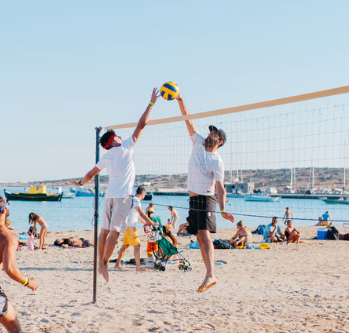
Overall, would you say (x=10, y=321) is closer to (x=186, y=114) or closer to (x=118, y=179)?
(x=118, y=179)

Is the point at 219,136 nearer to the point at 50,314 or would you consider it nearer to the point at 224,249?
the point at 50,314

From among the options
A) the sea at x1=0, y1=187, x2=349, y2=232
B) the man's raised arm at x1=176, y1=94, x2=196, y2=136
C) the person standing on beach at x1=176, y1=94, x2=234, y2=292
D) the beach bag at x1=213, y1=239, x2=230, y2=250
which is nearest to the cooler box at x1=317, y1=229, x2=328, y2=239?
the sea at x1=0, y1=187, x2=349, y2=232

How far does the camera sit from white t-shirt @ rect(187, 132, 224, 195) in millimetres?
5742

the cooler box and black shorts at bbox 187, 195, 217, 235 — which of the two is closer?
black shorts at bbox 187, 195, 217, 235

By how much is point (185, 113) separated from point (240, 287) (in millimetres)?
3103

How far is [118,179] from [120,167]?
0.15 meters

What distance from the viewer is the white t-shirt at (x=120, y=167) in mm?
5938

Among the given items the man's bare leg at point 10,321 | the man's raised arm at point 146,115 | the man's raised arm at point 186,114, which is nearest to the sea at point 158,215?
the man's raised arm at point 186,114

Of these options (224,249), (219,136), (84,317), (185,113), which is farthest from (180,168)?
(224,249)

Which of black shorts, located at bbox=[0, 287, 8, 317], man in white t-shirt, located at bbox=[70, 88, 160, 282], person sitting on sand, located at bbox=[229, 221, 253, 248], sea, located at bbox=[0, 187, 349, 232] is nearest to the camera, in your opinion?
black shorts, located at bbox=[0, 287, 8, 317]

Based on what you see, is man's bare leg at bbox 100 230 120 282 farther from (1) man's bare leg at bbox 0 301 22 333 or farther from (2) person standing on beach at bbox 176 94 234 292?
(1) man's bare leg at bbox 0 301 22 333

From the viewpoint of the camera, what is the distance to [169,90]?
19.9 ft

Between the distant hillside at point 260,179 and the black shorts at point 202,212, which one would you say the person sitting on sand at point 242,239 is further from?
the black shorts at point 202,212

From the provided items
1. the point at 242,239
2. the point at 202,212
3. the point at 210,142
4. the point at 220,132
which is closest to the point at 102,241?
the point at 202,212
